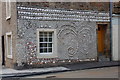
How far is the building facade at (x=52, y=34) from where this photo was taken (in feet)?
50.4

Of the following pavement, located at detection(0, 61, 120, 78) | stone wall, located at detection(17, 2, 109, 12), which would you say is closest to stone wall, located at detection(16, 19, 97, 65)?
pavement, located at detection(0, 61, 120, 78)

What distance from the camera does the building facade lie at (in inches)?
605

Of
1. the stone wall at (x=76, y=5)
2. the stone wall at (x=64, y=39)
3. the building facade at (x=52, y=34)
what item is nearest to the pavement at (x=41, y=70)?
the building facade at (x=52, y=34)

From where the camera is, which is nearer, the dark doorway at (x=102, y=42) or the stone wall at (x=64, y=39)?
the stone wall at (x=64, y=39)

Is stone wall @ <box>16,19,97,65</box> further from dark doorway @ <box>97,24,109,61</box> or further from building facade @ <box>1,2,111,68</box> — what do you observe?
dark doorway @ <box>97,24,109,61</box>

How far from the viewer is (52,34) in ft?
53.5

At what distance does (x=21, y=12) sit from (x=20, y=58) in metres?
3.00

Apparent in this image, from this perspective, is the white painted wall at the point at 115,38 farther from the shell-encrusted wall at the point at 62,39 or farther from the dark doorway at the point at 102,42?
the shell-encrusted wall at the point at 62,39

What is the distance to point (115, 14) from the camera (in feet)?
60.1

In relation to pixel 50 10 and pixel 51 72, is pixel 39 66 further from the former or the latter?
pixel 50 10

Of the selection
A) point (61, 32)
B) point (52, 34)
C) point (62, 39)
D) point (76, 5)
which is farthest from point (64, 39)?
point (76, 5)

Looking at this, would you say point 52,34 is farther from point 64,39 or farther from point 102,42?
point 102,42

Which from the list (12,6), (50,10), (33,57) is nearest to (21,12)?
(12,6)

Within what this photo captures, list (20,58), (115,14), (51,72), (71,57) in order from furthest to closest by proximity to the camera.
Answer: (115,14)
(71,57)
(20,58)
(51,72)
